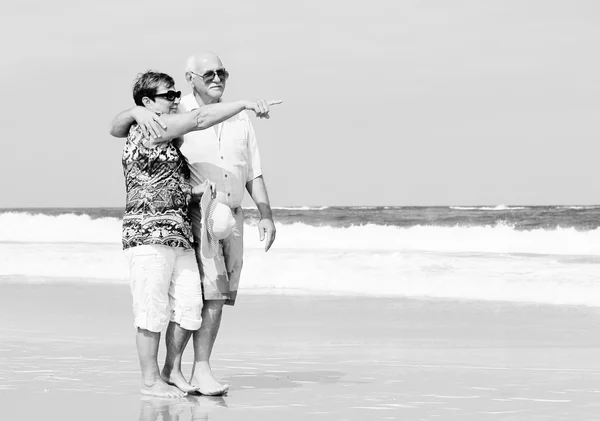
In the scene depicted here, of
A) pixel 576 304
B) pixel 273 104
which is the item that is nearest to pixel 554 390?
pixel 273 104

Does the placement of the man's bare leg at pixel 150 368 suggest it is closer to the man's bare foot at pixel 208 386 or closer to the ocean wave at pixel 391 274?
the man's bare foot at pixel 208 386

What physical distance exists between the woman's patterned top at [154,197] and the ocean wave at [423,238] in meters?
18.0

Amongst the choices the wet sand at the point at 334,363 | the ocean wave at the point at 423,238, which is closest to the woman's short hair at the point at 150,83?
the wet sand at the point at 334,363

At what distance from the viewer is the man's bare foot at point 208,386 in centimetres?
474

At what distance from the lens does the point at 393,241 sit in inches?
1094

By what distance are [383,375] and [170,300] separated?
1.39 meters

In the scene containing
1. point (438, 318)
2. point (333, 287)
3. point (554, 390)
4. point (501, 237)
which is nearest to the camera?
point (554, 390)

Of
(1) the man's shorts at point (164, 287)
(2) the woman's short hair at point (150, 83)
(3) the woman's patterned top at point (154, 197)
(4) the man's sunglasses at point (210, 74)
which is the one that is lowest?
(1) the man's shorts at point (164, 287)

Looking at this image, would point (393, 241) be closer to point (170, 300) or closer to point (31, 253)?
point (31, 253)

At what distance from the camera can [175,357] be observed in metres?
4.82

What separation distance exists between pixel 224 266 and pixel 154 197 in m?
0.50

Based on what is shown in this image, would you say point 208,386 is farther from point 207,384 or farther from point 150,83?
point 150,83

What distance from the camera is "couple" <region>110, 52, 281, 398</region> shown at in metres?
4.54

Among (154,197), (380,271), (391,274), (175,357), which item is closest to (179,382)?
(175,357)
